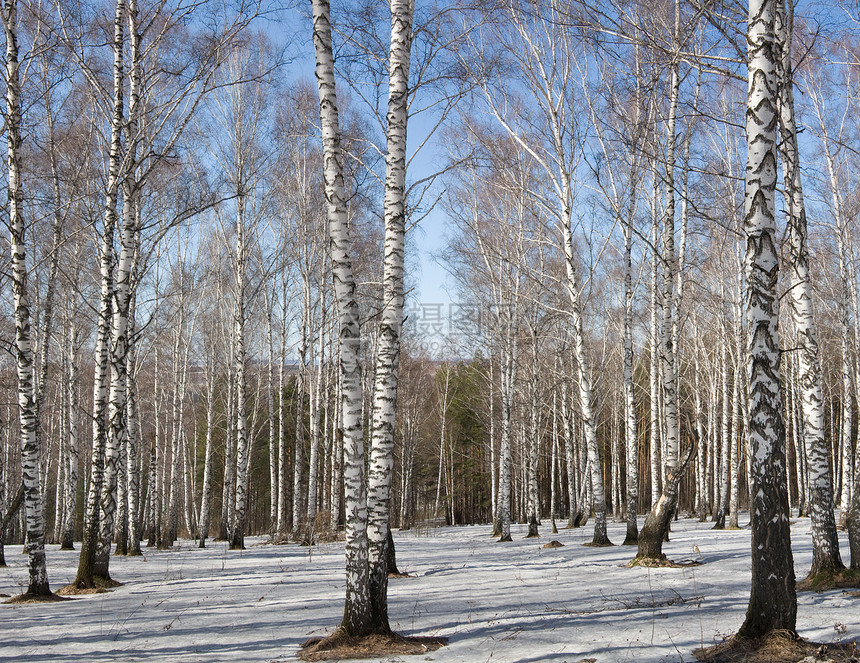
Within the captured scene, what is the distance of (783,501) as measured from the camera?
4.63 m

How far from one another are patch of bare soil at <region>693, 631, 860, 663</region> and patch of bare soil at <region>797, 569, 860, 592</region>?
2.77 meters

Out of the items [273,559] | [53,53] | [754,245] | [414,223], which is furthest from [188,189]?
[754,245]

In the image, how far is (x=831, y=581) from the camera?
7.07m

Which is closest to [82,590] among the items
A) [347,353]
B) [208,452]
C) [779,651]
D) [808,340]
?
[347,353]

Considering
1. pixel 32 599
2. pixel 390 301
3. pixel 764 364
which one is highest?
pixel 390 301

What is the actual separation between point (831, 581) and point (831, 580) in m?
0.02

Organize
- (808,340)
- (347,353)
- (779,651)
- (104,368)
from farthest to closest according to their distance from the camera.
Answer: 1. (104,368)
2. (808,340)
3. (347,353)
4. (779,651)

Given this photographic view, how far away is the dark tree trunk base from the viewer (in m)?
6.99

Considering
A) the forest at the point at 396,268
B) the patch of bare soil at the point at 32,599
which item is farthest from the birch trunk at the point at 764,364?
the patch of bare soil at the point at 32,599

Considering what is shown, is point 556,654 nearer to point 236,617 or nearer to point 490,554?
point 236,617

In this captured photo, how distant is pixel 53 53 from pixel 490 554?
11770 millimetres

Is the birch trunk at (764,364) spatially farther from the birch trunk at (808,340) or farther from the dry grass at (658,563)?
the dry grass at (658,563)

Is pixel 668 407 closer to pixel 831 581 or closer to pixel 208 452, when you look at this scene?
pixel 831 581

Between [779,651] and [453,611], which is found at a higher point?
[779,651]
